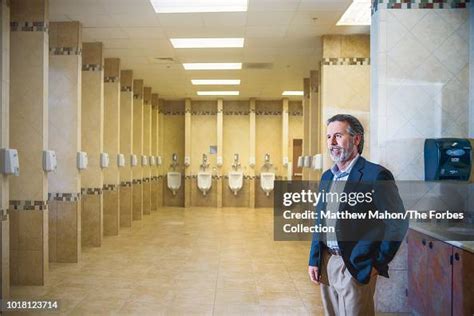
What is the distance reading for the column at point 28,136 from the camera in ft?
16.4

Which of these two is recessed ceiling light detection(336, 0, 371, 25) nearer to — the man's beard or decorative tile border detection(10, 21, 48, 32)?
the man's beard

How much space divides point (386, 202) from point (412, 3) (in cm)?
261

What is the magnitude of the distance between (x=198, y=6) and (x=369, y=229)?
3.94 meters

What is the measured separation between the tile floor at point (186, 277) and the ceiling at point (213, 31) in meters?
3.23

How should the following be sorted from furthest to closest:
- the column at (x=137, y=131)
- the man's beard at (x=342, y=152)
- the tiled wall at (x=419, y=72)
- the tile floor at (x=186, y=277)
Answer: the column at (x=137, y=131) < the tile floor at (x=186, y=277) < the tiled wall at (x=419, y=72) < the man's beard at (x=342, y=152)

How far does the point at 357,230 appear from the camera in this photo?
2367 millimetres

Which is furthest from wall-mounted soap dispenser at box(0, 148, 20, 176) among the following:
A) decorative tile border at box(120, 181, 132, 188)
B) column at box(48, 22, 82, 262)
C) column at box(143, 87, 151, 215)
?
column at box(143, 87, 151, 215)

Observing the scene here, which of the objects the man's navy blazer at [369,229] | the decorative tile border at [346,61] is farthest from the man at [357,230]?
the decorative tile border at [346,61]

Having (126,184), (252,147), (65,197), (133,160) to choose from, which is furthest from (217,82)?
(65,197)

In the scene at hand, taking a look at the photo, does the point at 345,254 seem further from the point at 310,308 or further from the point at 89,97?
the point at 89,97

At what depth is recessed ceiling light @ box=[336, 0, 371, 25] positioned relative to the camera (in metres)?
5.38

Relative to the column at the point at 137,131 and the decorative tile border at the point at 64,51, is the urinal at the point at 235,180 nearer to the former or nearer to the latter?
the column at the point at 137,131

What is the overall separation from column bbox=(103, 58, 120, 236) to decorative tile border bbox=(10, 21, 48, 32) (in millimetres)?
3017

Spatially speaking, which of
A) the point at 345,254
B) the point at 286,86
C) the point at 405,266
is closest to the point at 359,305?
the point at 345,254
